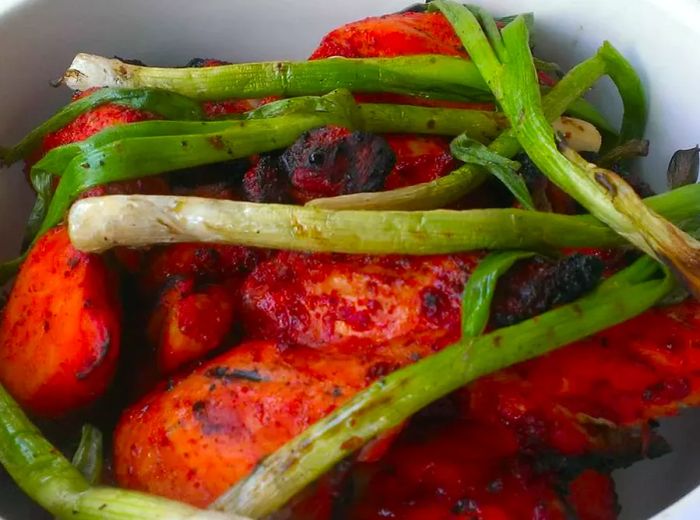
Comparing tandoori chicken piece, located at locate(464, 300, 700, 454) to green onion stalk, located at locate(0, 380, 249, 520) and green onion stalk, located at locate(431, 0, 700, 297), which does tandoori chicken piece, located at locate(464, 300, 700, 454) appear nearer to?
green onion stalk, located at locate(431, 0, 700, 297)

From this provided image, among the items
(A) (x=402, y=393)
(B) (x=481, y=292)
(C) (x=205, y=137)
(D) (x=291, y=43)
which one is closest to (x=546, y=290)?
(B) (x=481, y=292)

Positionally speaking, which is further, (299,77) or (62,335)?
(299,77)

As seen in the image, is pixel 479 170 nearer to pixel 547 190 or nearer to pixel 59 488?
pixel 547 190

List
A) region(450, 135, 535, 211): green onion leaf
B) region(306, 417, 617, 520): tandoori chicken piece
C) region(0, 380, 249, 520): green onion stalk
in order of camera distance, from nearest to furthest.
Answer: region(0, 380, 249, 520): green onion stalk < region(306, 417, 617, 520): tandoori chicken piece < region(450, 135, 535, 211): green onion leaf

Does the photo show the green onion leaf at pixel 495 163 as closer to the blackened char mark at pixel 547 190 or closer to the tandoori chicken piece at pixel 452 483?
the blackened char mark at pixel 547 190

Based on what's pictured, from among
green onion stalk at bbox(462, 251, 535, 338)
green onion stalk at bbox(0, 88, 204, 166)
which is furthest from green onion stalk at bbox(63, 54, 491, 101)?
green onion stalk at bbox(462, 251, 535, 338)

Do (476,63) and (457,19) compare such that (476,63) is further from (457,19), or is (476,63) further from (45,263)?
(45,263)
